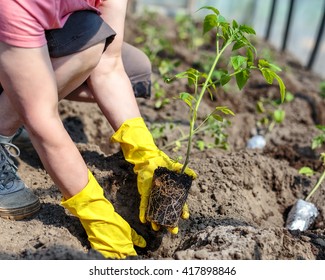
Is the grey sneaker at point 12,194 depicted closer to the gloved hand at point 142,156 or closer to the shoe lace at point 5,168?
the shoe lace at point 5,168

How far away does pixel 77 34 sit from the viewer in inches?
86.7

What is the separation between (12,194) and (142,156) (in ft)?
1.82

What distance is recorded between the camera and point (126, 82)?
254 cm

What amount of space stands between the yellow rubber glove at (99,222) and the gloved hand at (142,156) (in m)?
0.17

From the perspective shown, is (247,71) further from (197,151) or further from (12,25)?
(197,151)

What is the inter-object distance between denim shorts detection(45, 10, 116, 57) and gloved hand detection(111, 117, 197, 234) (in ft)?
1.34

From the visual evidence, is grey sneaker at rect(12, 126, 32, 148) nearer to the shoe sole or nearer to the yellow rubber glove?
the shoe sole

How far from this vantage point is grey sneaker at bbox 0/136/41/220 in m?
2.37

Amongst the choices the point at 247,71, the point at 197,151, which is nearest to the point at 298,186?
the point at 197,151

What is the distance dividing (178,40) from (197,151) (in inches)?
116

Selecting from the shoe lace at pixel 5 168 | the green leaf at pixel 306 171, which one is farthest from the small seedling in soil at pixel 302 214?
the shoe lace at pixel 5 168

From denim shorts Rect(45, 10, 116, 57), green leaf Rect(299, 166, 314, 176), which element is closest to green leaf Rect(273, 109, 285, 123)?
green leaf Rect(299, 166, 314, 176)

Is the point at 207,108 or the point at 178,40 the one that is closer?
the point at 207,108

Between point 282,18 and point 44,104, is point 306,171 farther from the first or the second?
point 282,18
